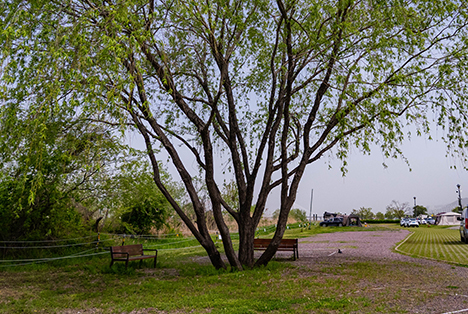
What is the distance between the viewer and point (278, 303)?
6.04m

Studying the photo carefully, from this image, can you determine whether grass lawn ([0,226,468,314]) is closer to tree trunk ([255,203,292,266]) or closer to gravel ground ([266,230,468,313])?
gravel ground ([266,230,468,313])

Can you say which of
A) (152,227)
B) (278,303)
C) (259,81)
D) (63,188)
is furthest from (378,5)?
(152,227)

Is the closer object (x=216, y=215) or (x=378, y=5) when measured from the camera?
(x=378, y=5)

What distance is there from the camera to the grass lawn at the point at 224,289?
5.96m

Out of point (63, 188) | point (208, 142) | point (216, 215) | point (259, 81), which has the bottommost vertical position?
point (216, 215)

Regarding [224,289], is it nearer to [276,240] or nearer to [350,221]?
[276,240]

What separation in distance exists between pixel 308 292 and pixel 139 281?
4.01 m

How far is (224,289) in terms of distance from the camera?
7496 mm

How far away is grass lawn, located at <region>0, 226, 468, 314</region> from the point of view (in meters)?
5.96

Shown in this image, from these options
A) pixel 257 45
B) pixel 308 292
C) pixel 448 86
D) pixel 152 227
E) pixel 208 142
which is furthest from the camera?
pixel 152 227

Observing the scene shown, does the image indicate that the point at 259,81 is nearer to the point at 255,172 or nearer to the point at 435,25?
the point at 255,172

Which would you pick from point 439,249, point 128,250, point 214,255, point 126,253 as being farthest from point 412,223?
point 126,253

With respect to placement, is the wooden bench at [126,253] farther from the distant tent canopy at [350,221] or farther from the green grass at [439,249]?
the distant tent canopy at [350,221]

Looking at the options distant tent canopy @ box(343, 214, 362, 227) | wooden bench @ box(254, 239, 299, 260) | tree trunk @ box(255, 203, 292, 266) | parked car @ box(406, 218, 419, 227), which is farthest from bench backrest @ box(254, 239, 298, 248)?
parked car @ box(406, 218, 419, 227)
